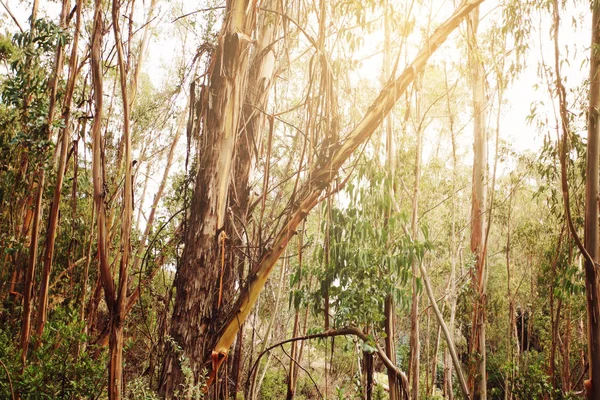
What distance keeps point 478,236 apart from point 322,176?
4.45m

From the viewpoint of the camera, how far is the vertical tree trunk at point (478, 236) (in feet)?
18.2

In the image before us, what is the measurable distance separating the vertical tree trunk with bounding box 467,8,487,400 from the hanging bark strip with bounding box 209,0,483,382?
124 inches

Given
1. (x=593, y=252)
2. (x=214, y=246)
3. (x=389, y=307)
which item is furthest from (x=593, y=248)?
(x=214, y=246)

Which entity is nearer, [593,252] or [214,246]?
[214,246]

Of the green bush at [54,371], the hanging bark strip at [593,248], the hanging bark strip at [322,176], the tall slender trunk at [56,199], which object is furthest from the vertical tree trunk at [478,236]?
the green bush at [54,371]

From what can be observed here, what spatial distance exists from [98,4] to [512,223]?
436 inches

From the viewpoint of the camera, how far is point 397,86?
2.40 metres

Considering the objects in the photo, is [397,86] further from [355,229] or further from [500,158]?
[500,158]

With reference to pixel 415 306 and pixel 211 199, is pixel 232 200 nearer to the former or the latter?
pixel 211 199

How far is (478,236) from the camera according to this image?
6.18m

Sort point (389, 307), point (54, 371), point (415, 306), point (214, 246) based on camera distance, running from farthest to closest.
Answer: point (415, 306) < point (389, 307) < point (54, 371) < point (214, 246)

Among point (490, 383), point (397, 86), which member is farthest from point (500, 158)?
point (490, 383)

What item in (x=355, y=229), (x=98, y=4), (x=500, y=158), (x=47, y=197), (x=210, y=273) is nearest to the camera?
(x=98, y=4)

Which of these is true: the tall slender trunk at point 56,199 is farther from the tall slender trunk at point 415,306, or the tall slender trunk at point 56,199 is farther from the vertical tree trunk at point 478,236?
the vertical tree trunk at point 478,236
